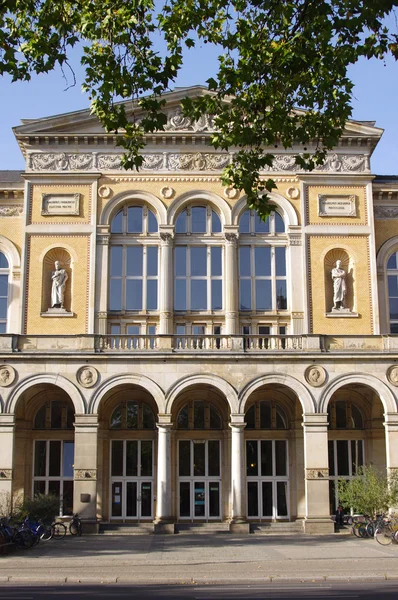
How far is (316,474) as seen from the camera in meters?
33.9

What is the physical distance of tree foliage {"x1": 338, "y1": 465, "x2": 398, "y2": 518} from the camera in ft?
104

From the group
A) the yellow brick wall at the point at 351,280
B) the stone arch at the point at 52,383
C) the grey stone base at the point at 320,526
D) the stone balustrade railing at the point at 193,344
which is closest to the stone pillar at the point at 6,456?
the stone arch at the point at 52,383

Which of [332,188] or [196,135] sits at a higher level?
[196,135]

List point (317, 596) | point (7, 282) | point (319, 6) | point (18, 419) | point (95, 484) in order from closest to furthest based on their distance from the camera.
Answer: point (319, 6), point (317, 596), point (95, 484), point (18, 419), point (7, 282)

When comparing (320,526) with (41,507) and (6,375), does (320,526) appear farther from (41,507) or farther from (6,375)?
(6,375)

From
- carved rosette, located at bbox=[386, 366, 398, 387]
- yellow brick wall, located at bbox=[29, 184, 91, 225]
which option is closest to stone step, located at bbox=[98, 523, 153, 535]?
carved rosette, located at bbox=[386, 366, 398, 387]

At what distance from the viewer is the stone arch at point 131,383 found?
34.7 m

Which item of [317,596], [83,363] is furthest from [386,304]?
[317,596]

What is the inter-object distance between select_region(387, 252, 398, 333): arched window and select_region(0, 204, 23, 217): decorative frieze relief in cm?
1886

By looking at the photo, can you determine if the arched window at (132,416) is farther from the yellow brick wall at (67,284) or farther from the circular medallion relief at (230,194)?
the circular medallion relief at (230,194)

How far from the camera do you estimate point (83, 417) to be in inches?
1359

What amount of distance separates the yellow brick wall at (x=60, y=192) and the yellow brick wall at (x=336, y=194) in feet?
35.5

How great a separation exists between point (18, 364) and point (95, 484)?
6193 mm

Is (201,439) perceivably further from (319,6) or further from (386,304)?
(319,6)
